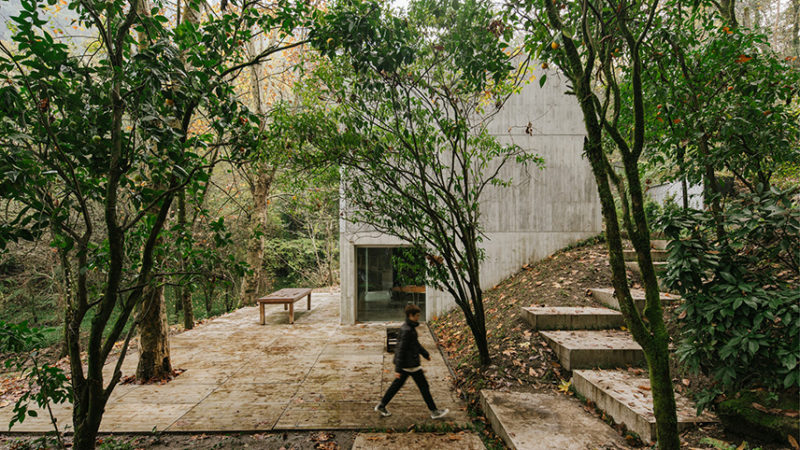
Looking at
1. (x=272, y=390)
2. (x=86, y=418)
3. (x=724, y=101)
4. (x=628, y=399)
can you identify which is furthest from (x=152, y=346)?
(x=724, y=101)

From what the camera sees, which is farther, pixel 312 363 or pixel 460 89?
pixel 312 363

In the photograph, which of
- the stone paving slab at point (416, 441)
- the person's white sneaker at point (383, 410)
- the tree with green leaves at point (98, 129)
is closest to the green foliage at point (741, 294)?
the stone paving slab at point (416, 441)

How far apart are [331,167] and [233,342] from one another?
4794mm

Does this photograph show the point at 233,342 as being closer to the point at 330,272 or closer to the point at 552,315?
the point at 552,315

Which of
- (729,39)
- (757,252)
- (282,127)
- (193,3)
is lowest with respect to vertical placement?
(757,252)

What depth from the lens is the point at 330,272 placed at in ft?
66.8

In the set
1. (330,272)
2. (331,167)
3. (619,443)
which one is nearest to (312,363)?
(331,167)

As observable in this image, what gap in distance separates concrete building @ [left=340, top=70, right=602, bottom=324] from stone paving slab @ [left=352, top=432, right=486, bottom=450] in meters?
5.48

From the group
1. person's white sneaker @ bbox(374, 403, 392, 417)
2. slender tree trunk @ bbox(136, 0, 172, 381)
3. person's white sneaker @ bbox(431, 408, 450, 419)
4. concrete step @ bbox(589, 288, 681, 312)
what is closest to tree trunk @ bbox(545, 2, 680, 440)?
person's white sneaker @ bbox(431, 408, 450, 419)

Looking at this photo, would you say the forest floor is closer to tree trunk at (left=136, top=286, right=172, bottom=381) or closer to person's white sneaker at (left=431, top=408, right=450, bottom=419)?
person's white sneaker at (left=431, top=408, right=450, bottom=419)

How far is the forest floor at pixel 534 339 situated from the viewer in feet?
11.5

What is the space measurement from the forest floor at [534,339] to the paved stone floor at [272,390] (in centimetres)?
46

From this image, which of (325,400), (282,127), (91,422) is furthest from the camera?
(282,127)

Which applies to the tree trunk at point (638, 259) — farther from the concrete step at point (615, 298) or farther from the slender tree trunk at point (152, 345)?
the slender tree trunk at point (152, 345)
